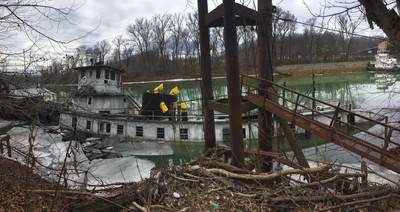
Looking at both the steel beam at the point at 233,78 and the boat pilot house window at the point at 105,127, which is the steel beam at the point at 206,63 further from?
the boat pilot house window at the point at 105,127

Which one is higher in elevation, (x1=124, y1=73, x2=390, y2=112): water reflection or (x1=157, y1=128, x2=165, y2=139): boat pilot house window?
(x1=124, y1=73, x2=390, y2=112): water reflection

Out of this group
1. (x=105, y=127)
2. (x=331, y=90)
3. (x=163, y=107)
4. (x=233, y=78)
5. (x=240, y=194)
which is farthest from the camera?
(x=331, y=90)

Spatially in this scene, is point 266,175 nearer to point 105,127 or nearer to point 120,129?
point 120,129

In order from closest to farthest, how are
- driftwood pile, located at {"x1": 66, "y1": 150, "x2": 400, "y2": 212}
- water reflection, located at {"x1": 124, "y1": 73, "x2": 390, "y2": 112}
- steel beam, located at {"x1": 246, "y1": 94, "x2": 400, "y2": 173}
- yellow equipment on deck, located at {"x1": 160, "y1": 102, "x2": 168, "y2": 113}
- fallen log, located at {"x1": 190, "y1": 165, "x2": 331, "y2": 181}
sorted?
driftwood pile, located at {"x1": 66, "y1": 150, "x2": 400, "y2": 212} → fallen log, located at {"x1": 190, "y1": 165, "x2": 331, "y2": 181} → steel beam, located at {"x1": 246, "y1": 94, "x2": 400, "y2": 173} → yellow equipment on deck, located at {"x1": 160, "y1": 102, "x2": 168, "y2": 113} → water reflection, located at {"x1": 124, "y1": 73, "x2": 390, "y2": 112}

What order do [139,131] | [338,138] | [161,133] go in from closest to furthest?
[338,138]
[161,133]
[139,131]

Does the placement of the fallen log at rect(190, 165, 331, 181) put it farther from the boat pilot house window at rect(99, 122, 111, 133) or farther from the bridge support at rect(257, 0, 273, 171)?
the boat pilot house window at rect(99, 122, 111, 133)

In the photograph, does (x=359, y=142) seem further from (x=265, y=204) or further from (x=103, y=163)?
(x=103, y=163)

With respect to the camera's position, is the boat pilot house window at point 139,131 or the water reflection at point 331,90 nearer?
the boat pilot house window at point 139,131

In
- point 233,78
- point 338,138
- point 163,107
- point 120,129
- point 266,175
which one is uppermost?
point 233,78

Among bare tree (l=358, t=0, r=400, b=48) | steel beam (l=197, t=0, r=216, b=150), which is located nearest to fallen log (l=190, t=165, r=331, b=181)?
bare tree (l=358, t=0, r=400, b=48)

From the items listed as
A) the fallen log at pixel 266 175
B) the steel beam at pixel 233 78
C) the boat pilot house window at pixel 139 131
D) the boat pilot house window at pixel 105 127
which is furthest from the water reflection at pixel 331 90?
the fallen log at pixel 266 175

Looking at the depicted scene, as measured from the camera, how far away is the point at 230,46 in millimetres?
6934

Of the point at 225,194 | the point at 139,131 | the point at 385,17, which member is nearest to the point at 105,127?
the point at 139,131

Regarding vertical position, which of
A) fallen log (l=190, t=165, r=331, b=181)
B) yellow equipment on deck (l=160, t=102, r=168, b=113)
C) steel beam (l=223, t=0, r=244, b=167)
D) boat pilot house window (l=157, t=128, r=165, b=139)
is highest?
steel beam (l=223, t=0, r=244, b=167)
